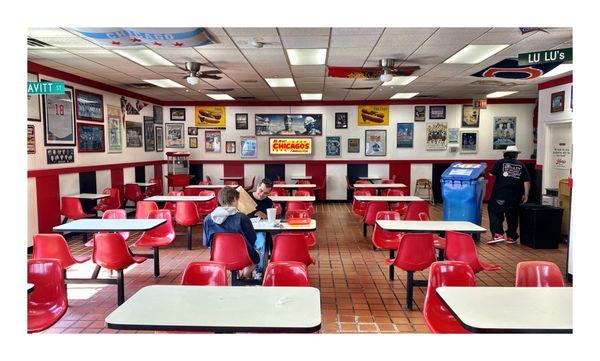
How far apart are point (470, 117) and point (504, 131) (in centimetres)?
107

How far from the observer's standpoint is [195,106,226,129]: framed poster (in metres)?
12.7

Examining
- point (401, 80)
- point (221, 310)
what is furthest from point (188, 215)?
point (401, 80)

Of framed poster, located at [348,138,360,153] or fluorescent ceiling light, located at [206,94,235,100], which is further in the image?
framed poster, located at [348,138,360,153]

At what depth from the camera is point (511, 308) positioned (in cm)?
243

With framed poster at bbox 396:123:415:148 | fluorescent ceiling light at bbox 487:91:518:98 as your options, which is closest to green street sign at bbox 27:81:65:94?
framed poster at bbox 396:123:415:148

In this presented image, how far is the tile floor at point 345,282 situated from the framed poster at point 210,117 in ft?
17.2

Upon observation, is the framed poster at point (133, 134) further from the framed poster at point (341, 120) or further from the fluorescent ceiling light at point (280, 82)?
the framed poster at point (341, 120)

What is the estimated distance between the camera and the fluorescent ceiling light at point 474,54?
239 inches

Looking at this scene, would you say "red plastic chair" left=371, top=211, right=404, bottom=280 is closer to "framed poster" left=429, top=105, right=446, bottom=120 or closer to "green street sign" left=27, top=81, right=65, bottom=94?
"green street sign" left=27, top=81, right=65, bottom=94

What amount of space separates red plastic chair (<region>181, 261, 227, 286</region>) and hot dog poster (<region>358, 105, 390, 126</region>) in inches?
393

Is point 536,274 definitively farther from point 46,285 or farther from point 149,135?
point 149,135

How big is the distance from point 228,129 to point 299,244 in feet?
30.2

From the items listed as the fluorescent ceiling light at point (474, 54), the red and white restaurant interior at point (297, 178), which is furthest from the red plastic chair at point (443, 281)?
the fluorescent ceiling light at point (474, 54)
